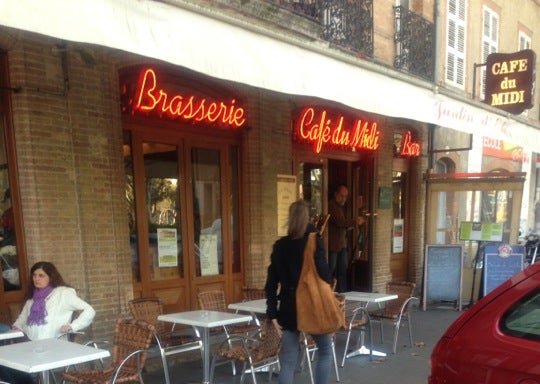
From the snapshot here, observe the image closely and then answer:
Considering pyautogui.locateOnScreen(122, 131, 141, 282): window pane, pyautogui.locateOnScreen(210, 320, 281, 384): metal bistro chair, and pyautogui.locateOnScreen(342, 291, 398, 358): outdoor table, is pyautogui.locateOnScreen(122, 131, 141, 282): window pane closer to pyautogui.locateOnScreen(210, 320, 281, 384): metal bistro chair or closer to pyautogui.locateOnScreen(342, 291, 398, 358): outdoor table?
pyautogui.locateOnScreen(210, 320, 281, 384): metal bistro chair

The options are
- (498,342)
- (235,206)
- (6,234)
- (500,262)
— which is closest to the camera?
(498,342)

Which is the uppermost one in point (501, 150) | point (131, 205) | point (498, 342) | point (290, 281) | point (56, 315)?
point (501, 150)

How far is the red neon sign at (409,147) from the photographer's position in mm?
9828

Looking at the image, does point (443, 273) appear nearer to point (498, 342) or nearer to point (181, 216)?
point (181, 216)

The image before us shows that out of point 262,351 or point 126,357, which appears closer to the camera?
point 126,357

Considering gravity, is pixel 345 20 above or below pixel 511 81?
above

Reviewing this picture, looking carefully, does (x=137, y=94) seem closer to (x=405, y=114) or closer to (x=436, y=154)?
(x=405, y=114)

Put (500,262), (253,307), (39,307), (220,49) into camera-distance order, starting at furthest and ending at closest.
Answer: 1. (500,262)
2. (253,307)
3. (39,307)
4. (220,49)

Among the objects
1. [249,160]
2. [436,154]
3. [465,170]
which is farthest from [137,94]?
[465,170]

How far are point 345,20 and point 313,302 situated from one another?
543 cm

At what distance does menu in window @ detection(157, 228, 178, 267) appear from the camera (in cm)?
611

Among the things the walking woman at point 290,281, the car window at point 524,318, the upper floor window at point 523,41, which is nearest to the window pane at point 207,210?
the walking woman at point 290,281

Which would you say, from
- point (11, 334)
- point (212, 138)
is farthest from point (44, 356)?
point (212, 138)

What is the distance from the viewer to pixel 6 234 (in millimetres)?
4852
